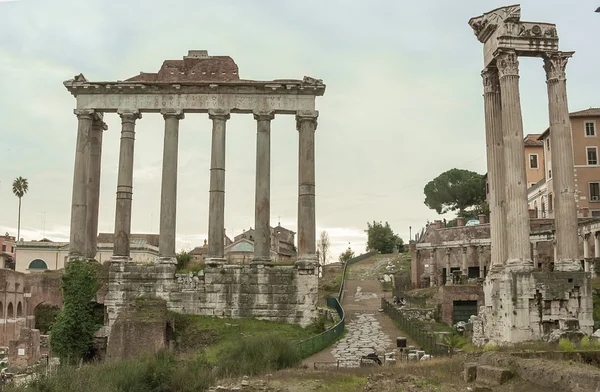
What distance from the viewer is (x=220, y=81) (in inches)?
1144

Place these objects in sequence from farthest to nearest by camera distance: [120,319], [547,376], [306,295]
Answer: [306,295] → [120,319] → [547,376]

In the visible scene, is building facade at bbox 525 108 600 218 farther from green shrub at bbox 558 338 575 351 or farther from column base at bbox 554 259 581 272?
green shrub at bbox 558 338 575 351

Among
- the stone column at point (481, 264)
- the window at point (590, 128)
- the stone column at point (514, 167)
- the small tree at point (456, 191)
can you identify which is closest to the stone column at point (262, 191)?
the stone column at point (514, 167)

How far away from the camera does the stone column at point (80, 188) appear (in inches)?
1111

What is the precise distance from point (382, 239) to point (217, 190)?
53.0 m

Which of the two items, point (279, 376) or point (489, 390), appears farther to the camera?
point (279, 376)

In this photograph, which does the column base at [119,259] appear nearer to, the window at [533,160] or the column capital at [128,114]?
the column capital at [128,114]

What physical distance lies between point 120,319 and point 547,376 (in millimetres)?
16929

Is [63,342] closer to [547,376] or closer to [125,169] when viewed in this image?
[125,169]

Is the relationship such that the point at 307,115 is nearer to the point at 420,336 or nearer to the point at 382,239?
the point at 420,336

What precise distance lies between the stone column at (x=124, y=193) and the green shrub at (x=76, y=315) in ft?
5.21

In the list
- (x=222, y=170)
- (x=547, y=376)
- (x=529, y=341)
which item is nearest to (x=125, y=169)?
(x=222, y=170)

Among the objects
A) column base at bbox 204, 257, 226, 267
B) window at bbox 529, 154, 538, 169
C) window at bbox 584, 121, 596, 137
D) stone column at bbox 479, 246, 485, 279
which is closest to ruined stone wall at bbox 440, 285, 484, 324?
column base at bbox 204, 257, 226, 267

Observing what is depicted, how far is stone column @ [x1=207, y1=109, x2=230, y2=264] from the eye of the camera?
91.9 ft
